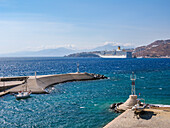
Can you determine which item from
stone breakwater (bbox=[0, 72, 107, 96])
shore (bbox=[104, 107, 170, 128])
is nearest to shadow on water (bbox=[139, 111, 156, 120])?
shore (bbox=[104, 107, 170, 128])

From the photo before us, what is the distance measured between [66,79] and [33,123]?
41123 mm

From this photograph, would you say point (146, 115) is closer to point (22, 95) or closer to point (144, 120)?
point (144, 120)

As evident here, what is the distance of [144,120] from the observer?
24734 mm

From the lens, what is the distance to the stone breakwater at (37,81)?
5055 cm

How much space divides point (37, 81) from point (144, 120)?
37112 mm

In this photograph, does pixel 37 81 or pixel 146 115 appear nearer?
pixel 146 115

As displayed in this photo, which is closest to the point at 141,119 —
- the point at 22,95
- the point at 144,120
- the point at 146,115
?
the point at 144,120

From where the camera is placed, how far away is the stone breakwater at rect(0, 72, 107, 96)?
166ft

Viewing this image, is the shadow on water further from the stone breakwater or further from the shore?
the stone breakwater

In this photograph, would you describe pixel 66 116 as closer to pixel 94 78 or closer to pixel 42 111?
pixel 42 111

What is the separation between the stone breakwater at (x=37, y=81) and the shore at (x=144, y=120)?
27.4 meters

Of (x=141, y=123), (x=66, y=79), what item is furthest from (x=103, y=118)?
(x=66, y=79)

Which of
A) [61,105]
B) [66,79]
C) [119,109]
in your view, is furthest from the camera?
[66,79]

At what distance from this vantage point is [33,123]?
2944cm
